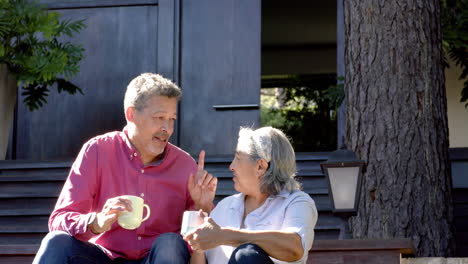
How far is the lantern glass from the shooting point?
14.0 feet

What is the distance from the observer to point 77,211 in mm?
3650

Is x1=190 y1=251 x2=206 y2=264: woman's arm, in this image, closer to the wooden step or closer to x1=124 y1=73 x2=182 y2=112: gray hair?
x1=124 y1=73 x2=182 y2=112: gray hair

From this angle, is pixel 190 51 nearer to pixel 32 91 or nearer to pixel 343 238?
pixel 32 91

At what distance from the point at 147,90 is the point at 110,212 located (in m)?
0.61

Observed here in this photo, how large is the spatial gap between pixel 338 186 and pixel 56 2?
4.55 meters

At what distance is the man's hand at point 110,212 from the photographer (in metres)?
3.41

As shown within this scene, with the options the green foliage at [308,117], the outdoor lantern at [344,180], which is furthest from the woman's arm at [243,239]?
the green foliage at [308,117]

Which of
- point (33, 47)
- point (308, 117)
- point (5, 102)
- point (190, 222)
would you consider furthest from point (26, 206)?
point (308, 117)

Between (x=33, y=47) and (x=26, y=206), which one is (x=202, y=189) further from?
(x=33, y=47)

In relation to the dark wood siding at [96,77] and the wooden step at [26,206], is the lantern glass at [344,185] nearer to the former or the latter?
the wooden step at [26,206]

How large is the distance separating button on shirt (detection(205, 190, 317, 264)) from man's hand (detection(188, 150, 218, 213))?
0.06 metres

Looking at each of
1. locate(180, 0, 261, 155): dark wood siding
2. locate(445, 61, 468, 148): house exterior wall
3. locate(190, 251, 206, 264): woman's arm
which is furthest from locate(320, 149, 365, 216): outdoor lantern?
locate(445, 61, 468, 148): house exterior wall

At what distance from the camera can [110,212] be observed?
342 cm

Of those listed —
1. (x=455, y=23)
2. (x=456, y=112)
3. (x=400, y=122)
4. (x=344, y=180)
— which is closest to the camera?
(x=344, y=180)
